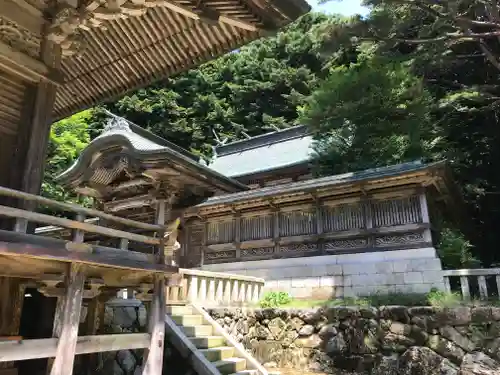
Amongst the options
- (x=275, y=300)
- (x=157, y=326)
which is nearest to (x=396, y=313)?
(x=275, y=300)

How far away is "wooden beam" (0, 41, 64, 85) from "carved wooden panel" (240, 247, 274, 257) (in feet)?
34.1

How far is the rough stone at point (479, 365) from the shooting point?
26.9 feet

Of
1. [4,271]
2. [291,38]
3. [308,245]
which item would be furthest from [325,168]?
[291,38]

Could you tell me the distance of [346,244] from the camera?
1336 cm

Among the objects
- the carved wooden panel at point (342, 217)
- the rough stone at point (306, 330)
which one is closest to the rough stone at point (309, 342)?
the rough stone at point (306, 330)

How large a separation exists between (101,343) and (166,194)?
2836 mm

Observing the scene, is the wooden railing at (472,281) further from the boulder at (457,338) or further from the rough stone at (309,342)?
the rough stone at (309,342)

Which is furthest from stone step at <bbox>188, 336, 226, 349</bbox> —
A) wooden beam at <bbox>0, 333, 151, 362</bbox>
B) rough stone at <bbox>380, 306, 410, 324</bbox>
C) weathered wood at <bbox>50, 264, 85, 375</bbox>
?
rough stone at <bbox>380, 306, 410, 324</bbox>

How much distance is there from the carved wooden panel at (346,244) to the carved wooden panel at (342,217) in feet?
1.32

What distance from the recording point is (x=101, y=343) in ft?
16.9

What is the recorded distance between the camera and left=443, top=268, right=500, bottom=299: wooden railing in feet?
31.5

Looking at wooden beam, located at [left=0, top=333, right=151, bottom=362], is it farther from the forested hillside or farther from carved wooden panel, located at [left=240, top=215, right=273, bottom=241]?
the forested hillside

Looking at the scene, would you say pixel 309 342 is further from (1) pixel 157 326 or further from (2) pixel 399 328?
(1) pixel 157 326

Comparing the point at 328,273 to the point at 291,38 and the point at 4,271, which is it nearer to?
the point at 4,271
